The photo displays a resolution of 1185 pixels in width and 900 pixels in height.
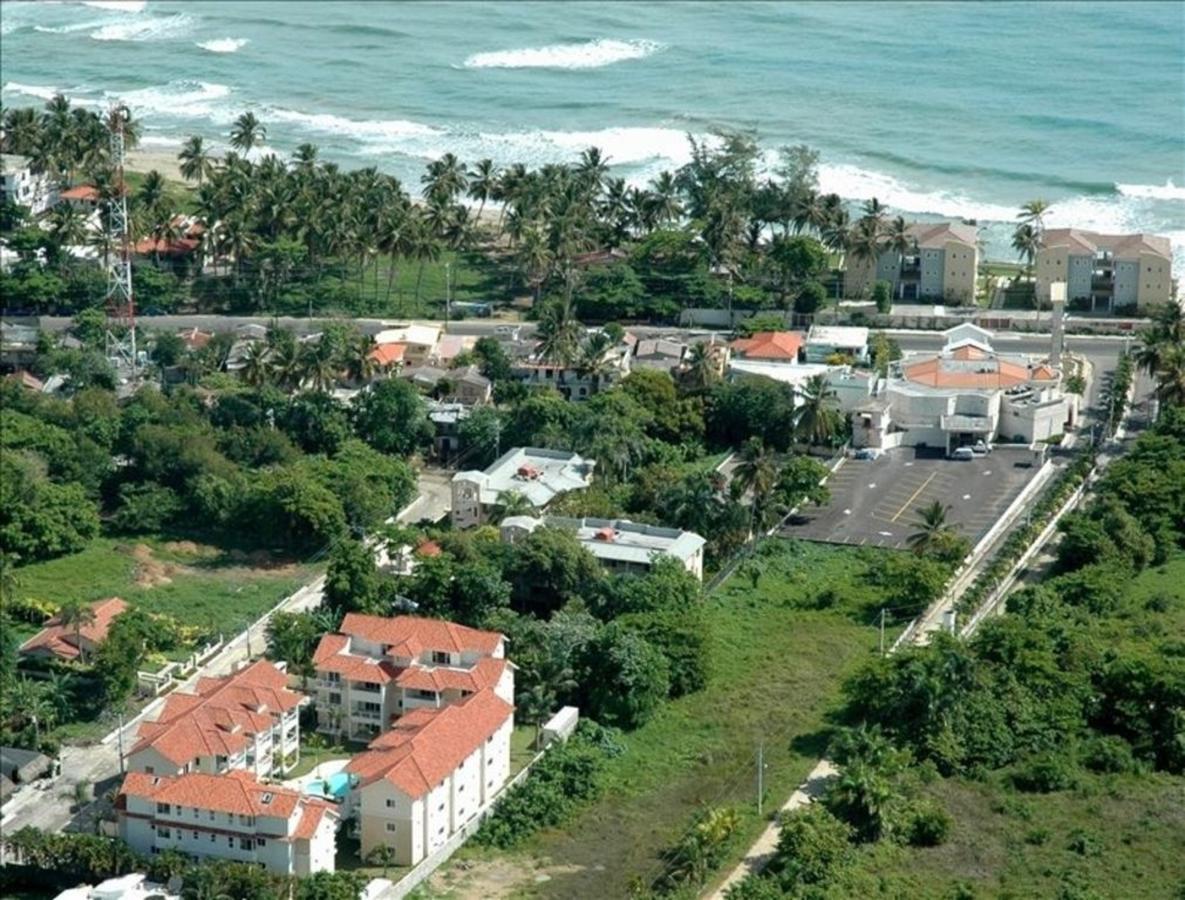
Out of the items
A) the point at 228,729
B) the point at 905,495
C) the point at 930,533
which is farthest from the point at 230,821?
the point at 905,495

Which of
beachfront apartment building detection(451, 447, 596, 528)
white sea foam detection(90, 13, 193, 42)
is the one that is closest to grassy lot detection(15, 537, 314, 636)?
beachfront apartment building detection(451, 447, 596, 528)

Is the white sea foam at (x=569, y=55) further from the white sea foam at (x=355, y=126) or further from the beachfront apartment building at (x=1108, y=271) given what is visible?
the beachfront apartment building at (x=1108, y=271)

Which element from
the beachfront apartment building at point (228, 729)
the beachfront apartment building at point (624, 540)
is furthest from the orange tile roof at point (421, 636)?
the beachfront apartment building at point (624, 540)

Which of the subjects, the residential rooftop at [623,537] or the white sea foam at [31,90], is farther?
the white sea foam at [31,90]

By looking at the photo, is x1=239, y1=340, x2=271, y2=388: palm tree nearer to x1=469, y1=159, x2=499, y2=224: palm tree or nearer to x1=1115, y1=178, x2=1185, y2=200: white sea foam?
x1=469, y1=159, x2=499, y2=224: palm tree

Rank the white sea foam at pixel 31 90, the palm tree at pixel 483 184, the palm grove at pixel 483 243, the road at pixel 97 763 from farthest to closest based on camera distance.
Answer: the white sea foam at pixel 31 90 → the palm tree at pixel 483 184 → the palm grove at pixel 483 243 → the road at pixel 97 763

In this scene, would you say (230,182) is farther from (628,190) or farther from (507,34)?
(507,34)

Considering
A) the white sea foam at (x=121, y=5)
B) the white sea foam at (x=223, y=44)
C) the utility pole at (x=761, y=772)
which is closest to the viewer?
the utility pole at (x=761, y=772)
